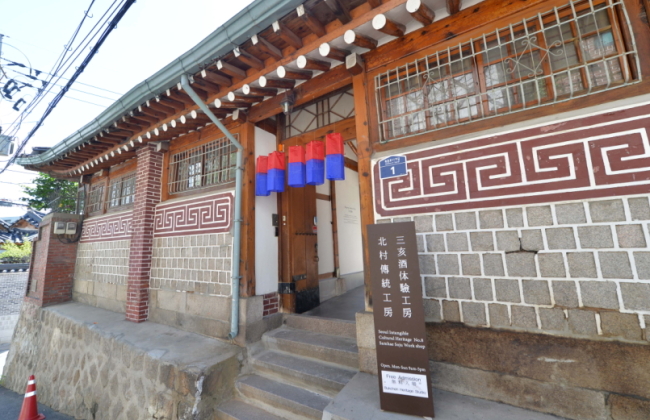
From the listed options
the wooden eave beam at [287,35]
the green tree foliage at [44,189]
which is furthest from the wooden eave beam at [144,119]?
the green tree foliage at [44,189]

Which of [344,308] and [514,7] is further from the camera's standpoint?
[344,308]

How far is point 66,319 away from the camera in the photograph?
541cm

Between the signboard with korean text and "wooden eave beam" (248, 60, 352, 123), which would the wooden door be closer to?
"wooden eave beam" (248, 60, 352, 123)

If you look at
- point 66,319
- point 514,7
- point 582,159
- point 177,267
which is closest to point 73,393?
point 66,319

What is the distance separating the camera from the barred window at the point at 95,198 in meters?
7.07

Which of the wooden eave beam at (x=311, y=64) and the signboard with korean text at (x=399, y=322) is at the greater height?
the wooden eave beam at (x=311, y=64)

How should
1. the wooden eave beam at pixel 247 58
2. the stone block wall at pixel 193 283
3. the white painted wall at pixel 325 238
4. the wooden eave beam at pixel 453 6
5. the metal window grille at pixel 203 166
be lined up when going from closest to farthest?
the wooden eave beam at pixel 453 6
the wooden eave beam at pixel 247 58
the stone block wall at pixel 193 283
the metal window grille at pixel 203 166
the white painted wall at pixel 325 238

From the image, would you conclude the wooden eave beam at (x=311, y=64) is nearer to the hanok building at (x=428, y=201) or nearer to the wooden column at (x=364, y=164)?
the hanok building at (x=428, y=201)

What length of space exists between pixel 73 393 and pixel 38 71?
649cm

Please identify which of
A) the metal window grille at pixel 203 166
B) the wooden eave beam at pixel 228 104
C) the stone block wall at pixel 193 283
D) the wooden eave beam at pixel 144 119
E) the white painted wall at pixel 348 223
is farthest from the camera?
the white painted wall at pixel 348 223

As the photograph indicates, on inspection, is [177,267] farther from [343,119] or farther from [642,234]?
[642,234]

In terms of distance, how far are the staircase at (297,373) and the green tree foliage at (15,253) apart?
507 inches

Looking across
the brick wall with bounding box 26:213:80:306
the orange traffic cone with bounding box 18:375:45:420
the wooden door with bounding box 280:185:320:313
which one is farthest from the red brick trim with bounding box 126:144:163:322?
the brick wall with bounding box 26:213:80:306

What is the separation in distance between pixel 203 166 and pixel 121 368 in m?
3.21
